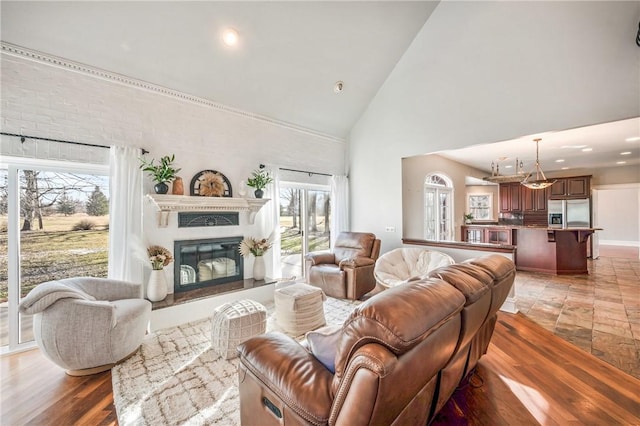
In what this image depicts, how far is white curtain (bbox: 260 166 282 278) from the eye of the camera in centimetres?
459

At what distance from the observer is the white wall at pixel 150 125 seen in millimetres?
2793

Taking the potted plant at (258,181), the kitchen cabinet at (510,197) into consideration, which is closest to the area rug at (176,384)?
the potted plant at (258,181)

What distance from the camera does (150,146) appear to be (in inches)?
139

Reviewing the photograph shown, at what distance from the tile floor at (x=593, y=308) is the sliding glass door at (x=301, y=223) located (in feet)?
11.6

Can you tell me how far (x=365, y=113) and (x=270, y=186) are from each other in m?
2.63

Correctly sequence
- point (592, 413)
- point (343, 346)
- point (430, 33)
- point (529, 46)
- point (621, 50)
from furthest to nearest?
point (430, 33)
point (529, 46)
point (621, 50)
point (592, 413)
point (343, 346)

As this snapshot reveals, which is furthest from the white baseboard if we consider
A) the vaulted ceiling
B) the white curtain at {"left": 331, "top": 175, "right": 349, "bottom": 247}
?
the white curtain at {"left": 331, "top": 175, "right": 349, "bottom": 247}

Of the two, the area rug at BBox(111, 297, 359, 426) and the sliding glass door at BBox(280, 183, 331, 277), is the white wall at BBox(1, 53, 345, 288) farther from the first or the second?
the area rug at BBox(111, 297, 359, 426)

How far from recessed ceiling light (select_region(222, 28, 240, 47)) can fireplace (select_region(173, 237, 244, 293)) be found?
2679 millimetres

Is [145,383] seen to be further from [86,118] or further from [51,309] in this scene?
[86,118]

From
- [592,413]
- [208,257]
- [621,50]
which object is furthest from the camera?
[208,257]

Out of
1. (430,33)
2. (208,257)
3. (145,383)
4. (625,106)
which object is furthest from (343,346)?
(430,33)

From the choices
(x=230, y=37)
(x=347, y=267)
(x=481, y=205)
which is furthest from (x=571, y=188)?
(x=230, y=37)

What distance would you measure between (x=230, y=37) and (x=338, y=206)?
349cm
